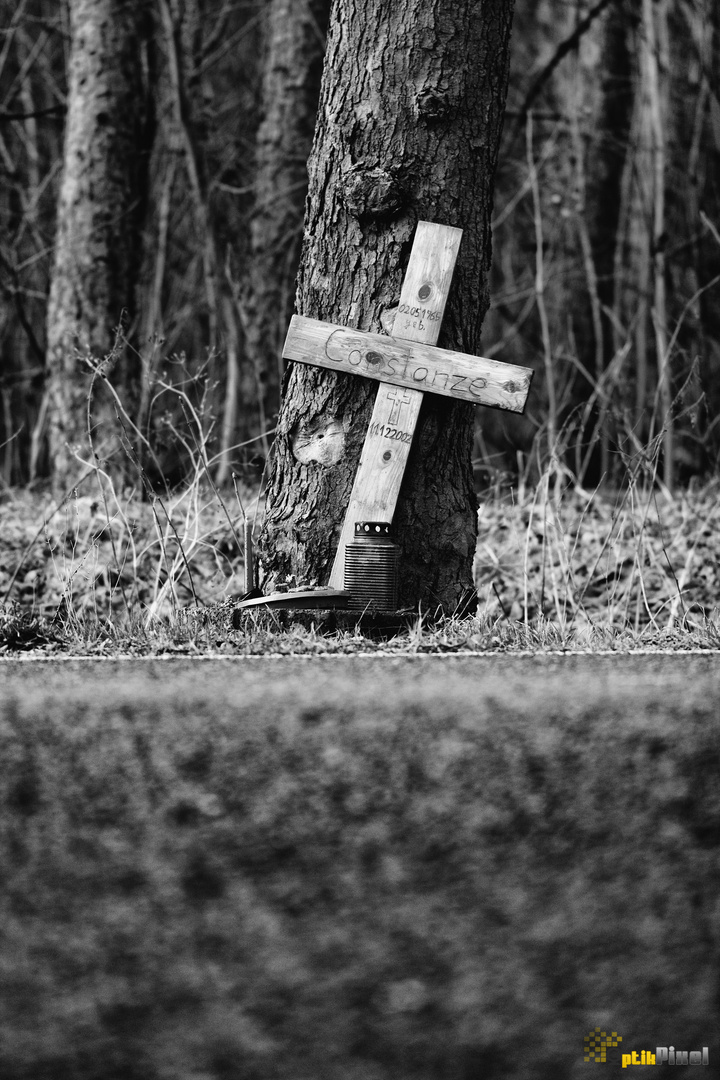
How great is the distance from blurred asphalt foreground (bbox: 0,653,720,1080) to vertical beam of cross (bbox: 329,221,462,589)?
2.58ft

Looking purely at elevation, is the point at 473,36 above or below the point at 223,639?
above

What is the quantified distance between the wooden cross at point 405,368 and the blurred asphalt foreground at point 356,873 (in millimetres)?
847

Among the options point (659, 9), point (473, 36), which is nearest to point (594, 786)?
point (473, 36)

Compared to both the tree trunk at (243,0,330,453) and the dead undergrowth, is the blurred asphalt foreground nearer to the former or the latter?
the dead undergrowth

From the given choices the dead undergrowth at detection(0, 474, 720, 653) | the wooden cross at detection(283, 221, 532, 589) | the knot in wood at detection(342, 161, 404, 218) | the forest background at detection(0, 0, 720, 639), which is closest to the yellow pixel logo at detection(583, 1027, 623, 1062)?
the dead undergrowth at detection(0, 474, 720, 653)

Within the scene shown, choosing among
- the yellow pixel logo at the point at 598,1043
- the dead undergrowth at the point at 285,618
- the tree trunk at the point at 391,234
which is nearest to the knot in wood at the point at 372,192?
the tree trunk at the point at 391,234

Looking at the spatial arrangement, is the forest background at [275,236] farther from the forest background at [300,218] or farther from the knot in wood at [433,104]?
the knot in wood at [433,104]

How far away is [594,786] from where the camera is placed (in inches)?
85.2

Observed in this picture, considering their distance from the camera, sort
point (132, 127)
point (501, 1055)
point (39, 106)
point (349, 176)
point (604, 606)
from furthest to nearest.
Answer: point (39, 106) → point (132, 127) → point (604, 606) → point (349, 176) → point (501, 1055)

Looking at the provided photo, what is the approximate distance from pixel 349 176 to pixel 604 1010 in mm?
2596

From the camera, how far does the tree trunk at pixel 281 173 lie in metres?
7.07

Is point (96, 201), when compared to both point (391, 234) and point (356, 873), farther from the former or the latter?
point (356, 873)

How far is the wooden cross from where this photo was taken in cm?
334

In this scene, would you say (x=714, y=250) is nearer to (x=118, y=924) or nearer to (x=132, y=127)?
(x=132, y=127)
